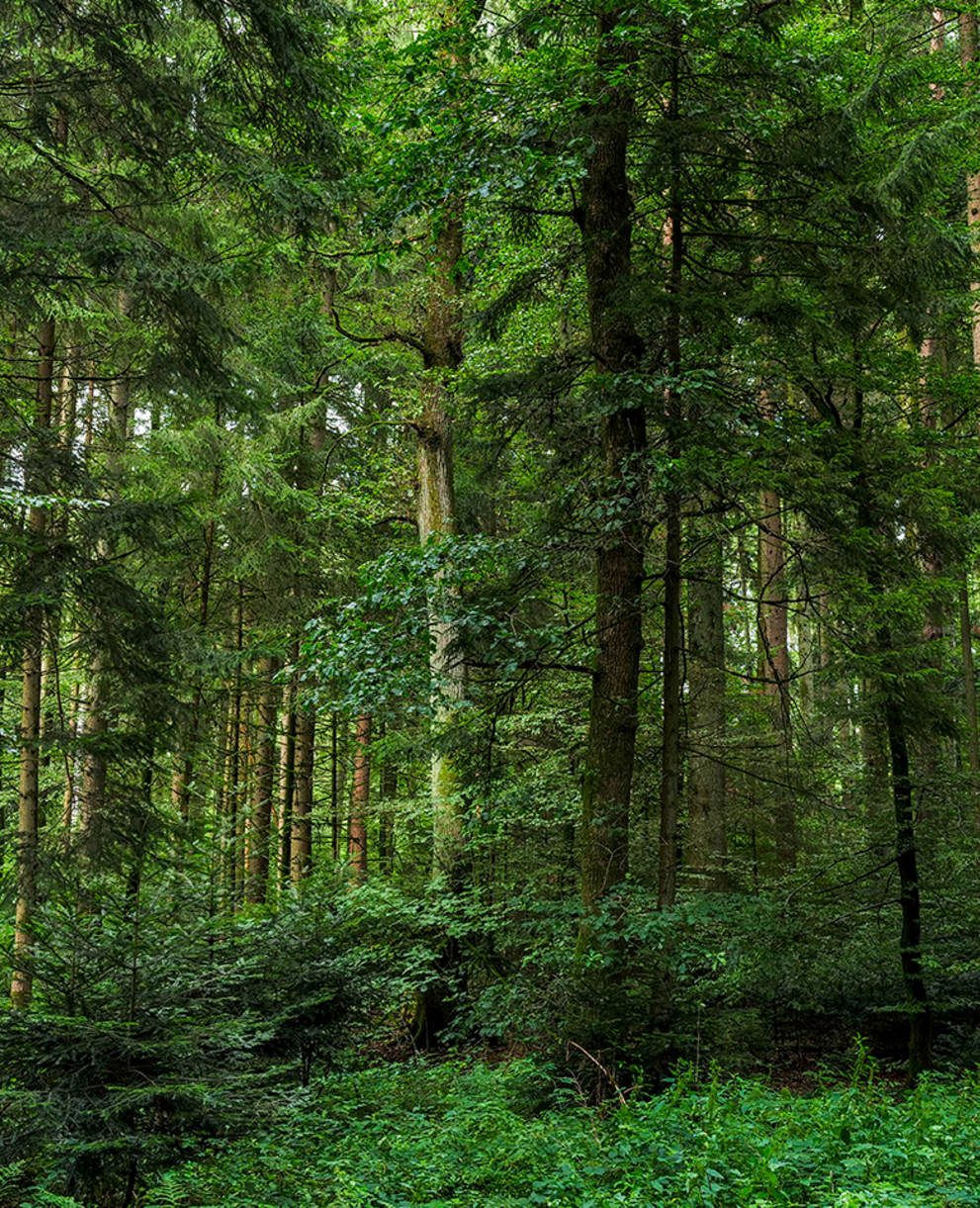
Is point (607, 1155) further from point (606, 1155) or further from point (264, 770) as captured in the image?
point (264, 770)

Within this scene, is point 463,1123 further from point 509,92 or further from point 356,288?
point 356,288

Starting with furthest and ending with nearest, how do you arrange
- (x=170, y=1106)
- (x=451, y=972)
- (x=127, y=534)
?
(x=451, y=972), (x=127, y=534), (x=170, y=1106)

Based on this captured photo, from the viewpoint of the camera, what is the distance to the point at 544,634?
6.11 metres

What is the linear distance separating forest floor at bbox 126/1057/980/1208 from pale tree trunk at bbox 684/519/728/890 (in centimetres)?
412

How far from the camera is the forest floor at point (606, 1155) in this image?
3662mm

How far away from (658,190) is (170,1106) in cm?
718

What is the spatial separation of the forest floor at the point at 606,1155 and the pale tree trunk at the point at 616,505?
1.70 metres

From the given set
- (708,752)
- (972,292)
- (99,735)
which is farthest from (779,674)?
(99,735)

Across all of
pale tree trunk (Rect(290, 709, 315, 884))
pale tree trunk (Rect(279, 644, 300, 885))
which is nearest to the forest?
pale tree trunk (Rect(279, 644, 300, 885))

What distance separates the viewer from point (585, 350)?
23.7 ft

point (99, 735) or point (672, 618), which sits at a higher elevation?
point (672, 618)

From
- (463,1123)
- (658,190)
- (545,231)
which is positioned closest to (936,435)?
(658,190)

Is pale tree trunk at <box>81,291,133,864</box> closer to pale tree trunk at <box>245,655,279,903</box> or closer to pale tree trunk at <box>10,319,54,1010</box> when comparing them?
pale tree trunk at <box>10,319,54,1010</box>

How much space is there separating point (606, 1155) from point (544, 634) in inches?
122
